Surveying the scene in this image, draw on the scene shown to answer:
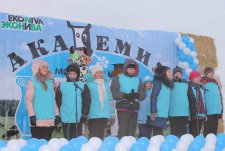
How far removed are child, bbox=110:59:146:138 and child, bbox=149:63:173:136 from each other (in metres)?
0.19

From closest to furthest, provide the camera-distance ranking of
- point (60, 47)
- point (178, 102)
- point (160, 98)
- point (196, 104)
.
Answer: point (160, 98), point (178, 102), point (196, 104), point (60, 47)

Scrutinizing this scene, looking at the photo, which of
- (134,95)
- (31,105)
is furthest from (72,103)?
(134,95)

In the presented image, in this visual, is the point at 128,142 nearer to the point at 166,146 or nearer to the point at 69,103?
the point at 166,146

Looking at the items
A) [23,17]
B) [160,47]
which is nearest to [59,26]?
[23,17]

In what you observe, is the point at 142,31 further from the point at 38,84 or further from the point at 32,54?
the point at 38,84

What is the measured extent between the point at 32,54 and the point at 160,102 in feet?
5.61

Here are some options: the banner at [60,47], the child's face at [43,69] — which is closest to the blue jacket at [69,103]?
the child's face at [43,69]

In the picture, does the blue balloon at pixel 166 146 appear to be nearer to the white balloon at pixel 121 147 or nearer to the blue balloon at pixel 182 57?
the white balloon at pixel 121 147

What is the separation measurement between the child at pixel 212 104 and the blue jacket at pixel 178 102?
20.0 inches

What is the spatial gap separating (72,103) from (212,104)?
2051mm

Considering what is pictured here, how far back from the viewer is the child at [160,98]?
5504mm

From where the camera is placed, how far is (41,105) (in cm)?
488

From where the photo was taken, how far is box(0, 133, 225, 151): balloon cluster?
292 cm

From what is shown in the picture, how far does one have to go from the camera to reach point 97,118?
17.3 feet
